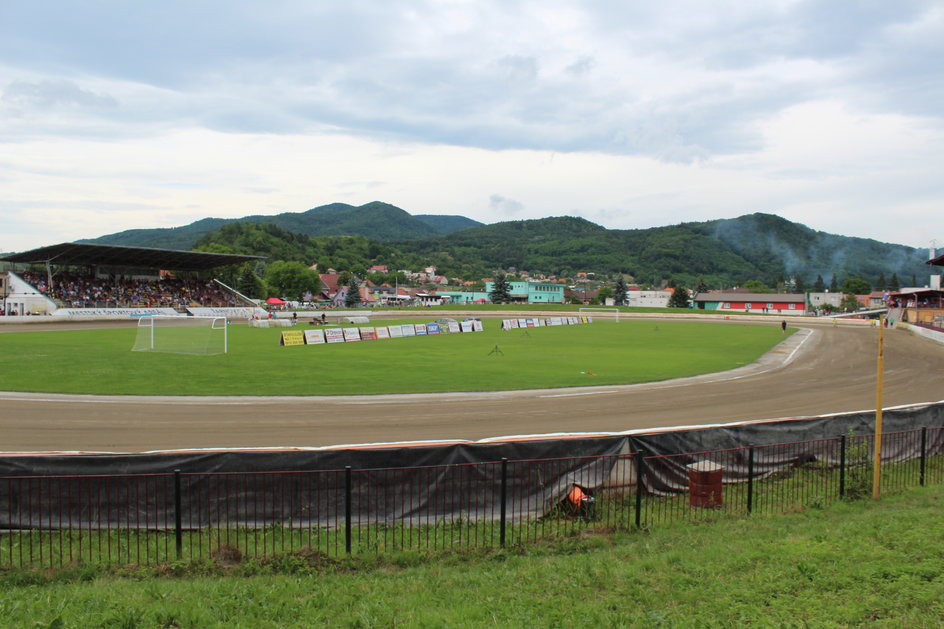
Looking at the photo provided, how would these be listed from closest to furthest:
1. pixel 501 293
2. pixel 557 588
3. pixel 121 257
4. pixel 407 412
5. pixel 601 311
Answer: pixel 557 588 < pixel 407 412 < pixel 121 257 < pixel 601 311 < pixel 501 293

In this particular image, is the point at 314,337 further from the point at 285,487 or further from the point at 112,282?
the point at 112,282

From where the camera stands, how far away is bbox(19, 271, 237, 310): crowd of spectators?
238ft

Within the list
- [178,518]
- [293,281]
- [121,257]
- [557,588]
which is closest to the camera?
[557,588]

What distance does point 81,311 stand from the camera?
6900cm

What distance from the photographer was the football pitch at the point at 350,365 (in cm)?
2439

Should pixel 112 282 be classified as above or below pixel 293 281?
below

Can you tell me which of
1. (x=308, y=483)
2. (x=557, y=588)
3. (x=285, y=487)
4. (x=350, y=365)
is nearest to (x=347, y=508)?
(x=308, y=483)

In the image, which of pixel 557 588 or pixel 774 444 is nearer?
pixel 557 588

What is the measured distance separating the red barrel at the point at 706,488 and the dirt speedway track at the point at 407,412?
21.7ft

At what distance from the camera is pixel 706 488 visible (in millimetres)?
10742

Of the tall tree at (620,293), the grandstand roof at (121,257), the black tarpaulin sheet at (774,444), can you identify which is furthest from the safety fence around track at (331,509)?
the tall tree at (620,293)

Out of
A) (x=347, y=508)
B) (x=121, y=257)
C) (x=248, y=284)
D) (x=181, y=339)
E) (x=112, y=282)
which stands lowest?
(x=181, y=339)

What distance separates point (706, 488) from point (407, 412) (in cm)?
1081

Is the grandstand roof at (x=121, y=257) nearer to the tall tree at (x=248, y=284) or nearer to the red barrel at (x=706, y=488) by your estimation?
the tall tree at (x=248, y=284)
